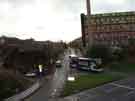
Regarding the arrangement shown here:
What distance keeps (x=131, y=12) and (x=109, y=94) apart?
77.6m

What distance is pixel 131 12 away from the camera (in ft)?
350

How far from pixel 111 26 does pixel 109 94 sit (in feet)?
240

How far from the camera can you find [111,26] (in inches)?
4178

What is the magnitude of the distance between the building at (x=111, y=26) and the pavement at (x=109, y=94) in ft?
204

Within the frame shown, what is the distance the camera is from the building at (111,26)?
103688mm

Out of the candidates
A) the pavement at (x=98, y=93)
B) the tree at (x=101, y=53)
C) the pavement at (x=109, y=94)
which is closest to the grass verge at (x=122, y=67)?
the tree at (x=101, y=53)

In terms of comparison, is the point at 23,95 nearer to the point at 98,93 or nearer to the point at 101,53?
the point at 98,93

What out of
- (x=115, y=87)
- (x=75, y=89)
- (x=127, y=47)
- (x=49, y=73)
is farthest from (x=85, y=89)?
(x=127, y=47)

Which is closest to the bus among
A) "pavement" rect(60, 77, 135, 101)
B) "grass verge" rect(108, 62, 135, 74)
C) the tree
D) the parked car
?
the parked car

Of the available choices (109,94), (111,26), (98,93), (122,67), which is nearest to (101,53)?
(122,67)

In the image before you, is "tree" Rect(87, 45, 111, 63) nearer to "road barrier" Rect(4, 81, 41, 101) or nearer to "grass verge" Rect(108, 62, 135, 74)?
"grass verge" Rect(108, 62, 135, 74)

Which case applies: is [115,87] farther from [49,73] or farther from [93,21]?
[93,21]

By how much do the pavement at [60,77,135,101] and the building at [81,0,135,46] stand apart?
62183 mm

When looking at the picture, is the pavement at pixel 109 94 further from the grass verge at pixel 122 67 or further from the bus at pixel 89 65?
the grass verge at pixel 122 67
